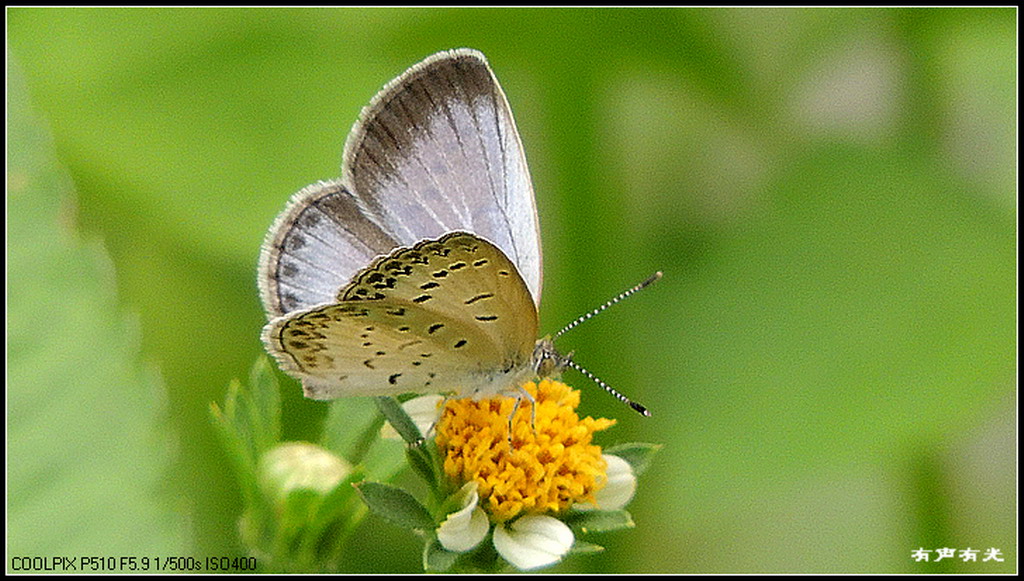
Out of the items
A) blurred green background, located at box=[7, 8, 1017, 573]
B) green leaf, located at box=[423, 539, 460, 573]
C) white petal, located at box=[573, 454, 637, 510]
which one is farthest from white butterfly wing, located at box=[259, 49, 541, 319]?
blurred green background, located at box=[7, 8, 1017, 573]

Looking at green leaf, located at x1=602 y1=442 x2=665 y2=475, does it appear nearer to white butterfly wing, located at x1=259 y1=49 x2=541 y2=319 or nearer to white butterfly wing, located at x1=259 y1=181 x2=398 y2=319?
white butterfly wing, located at x1=259 y1=49 x2=541 y2=319

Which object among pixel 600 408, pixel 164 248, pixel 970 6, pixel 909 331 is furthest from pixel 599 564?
pixel 970 6

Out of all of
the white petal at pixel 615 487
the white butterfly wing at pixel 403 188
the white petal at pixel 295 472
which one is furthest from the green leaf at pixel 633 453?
the white petal at pixel 295 472

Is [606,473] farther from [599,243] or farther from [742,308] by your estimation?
[742,308]

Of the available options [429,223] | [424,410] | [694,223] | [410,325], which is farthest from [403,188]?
[694,223]

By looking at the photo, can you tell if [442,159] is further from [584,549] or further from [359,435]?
[584,549]

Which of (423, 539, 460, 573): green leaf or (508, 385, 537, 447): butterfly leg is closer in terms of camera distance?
(423, 539, 460, 573): green leaf
